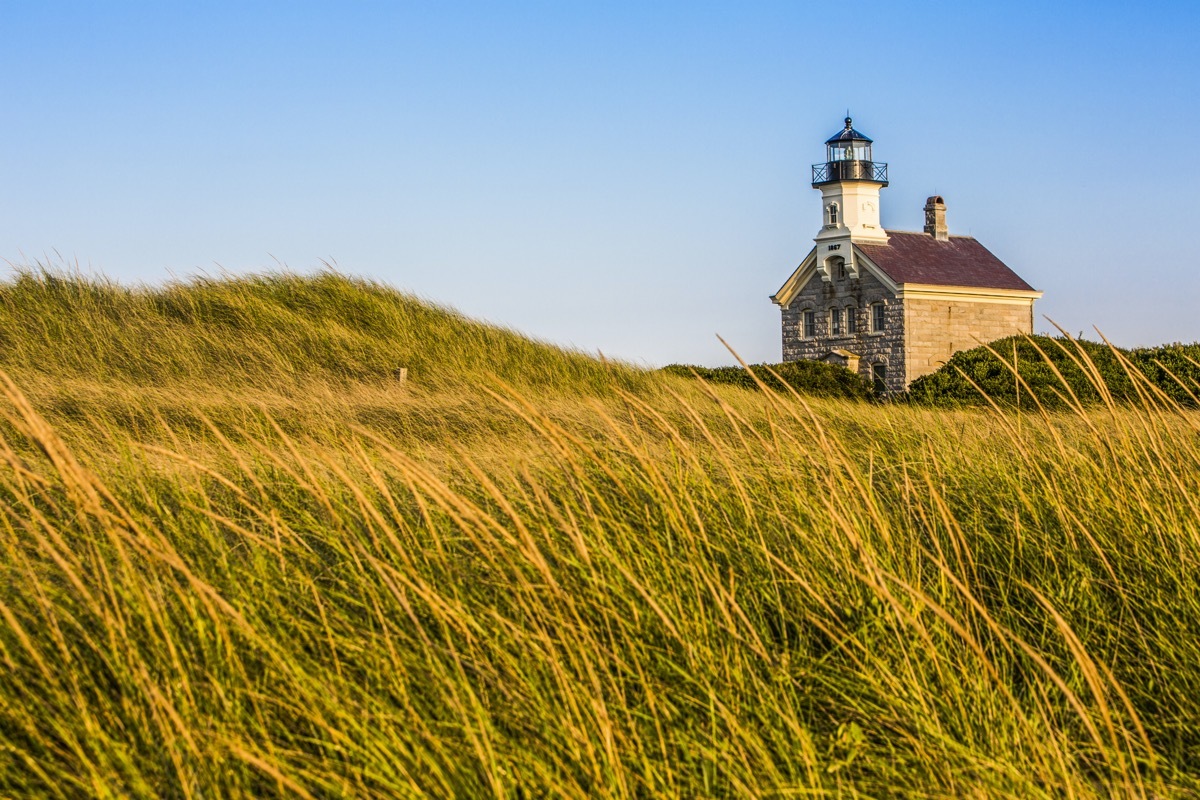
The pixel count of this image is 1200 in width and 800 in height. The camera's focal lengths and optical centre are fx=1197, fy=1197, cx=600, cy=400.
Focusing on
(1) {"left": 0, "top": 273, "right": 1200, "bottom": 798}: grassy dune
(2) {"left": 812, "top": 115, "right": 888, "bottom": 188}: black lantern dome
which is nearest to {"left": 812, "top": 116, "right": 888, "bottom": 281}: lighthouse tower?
(2) {"left": 812, "top": 115, "right": 888, "bottom": 188}: black lantern dome

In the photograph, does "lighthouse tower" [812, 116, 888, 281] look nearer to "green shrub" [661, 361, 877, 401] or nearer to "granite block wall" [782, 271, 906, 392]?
"granite block wall" [782, 271, 906, 392]

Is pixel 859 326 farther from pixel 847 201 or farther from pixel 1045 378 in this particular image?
pixel 1045 378

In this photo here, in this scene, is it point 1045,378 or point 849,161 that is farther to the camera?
point 849,161

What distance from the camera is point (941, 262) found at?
34.8 metres

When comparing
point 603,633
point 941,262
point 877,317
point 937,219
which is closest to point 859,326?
point 877,317

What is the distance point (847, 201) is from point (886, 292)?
5063 millimetres

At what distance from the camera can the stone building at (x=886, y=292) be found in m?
32.3

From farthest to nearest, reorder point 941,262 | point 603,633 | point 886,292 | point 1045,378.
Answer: point 941,262, point 886,292, point 1045,378, point 603,633

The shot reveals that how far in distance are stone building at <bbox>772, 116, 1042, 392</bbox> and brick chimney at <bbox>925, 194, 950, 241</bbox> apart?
0.10 feet

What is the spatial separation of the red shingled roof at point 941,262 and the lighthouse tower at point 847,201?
0.55 m

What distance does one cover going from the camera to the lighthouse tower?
3462 centimetres

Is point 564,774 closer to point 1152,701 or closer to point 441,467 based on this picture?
point 1152,701

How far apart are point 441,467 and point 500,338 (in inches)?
267

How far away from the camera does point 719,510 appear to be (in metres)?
3.51
